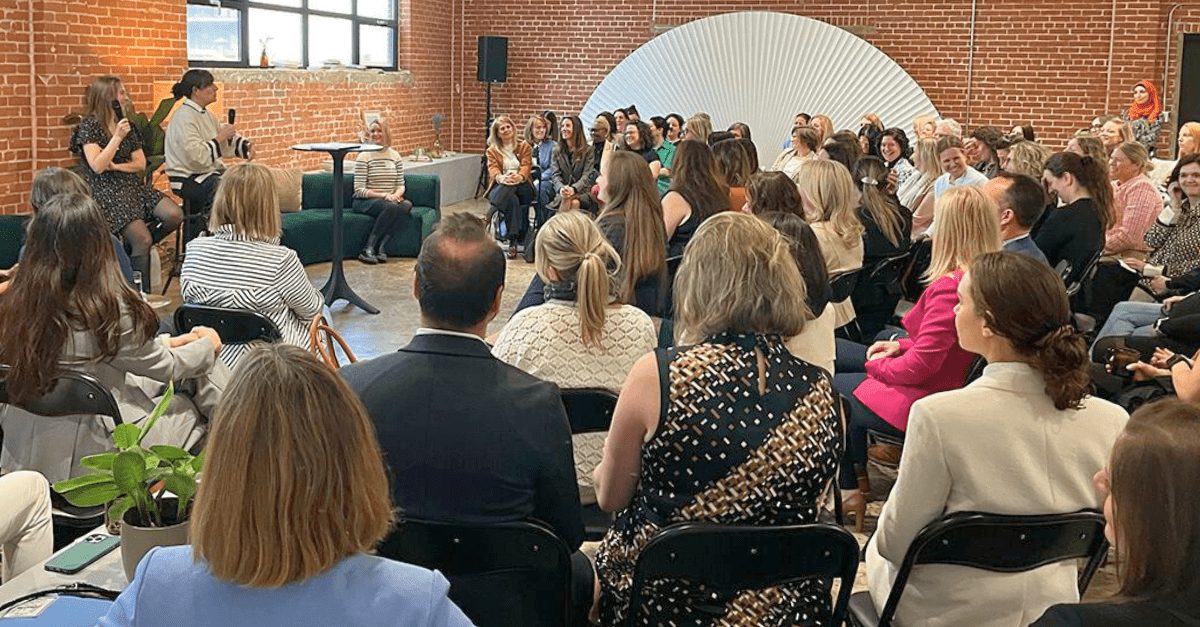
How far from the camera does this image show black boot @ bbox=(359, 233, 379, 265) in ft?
32.6

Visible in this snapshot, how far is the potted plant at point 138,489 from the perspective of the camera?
200 centimetres

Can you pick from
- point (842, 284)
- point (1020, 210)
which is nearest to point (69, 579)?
point (842, 284)

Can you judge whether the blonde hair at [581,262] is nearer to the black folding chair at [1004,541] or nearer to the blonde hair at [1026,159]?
the black folding chair at [1004,541]

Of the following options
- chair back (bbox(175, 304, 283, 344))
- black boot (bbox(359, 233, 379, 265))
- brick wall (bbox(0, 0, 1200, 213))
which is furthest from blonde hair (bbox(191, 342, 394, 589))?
black boot (bbox(359, 233, 379, 265))

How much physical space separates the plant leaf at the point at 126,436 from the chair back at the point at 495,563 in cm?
46

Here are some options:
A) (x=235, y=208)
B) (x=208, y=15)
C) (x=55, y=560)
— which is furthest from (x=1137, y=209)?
(x=208, y=15)

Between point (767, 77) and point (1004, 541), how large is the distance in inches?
468

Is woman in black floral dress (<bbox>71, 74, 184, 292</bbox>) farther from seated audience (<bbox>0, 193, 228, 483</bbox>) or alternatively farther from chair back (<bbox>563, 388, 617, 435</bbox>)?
chair back (<bbox>563, 388, 617, 435</bbox>)

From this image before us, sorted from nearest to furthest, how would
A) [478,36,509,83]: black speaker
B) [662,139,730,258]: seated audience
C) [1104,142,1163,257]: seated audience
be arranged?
[662,139,730,258]: seated audience → [1104,142,1163,257]: seated audience → [478,36,509,83]: black speaker

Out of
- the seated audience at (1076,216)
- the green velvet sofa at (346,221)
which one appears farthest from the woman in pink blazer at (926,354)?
the green velvet sofa at (346,221)

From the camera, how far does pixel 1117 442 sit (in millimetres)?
1726

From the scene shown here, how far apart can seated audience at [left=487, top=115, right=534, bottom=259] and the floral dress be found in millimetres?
3543

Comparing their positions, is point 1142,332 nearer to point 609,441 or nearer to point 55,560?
point 609,441

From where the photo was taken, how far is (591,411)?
3.24 meters
